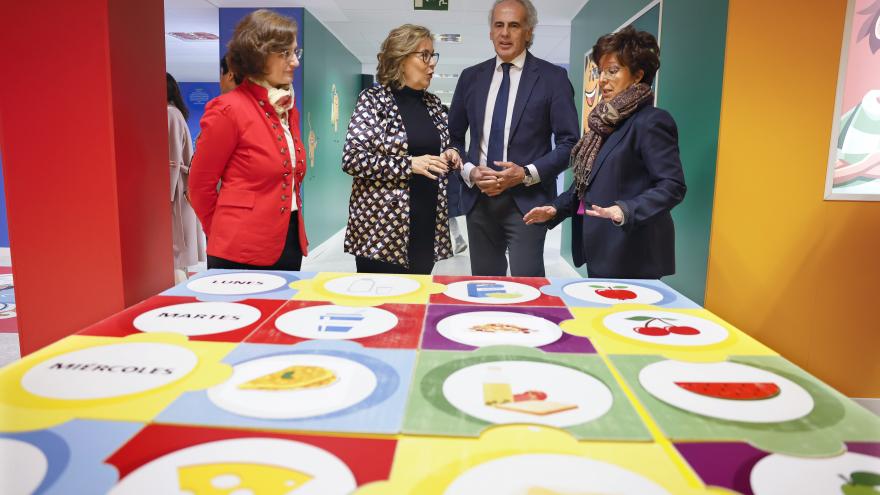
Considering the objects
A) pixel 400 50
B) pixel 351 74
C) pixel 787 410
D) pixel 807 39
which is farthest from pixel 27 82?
pixel 351 74

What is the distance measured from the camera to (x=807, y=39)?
221 cm

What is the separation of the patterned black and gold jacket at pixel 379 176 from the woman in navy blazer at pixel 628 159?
21.2 inches

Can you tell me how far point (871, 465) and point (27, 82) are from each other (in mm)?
2062

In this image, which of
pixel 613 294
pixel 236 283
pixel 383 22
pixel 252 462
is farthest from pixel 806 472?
pixel 383 22

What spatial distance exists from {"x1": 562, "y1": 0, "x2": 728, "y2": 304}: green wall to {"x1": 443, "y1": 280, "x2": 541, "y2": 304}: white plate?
2.02 metres

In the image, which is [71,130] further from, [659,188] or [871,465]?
[871,465]

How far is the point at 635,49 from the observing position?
77.5 inches

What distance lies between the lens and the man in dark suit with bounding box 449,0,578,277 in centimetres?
239

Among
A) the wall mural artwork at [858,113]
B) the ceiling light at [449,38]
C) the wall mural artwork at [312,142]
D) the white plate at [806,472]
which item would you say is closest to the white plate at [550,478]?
the white plate at [806,472]

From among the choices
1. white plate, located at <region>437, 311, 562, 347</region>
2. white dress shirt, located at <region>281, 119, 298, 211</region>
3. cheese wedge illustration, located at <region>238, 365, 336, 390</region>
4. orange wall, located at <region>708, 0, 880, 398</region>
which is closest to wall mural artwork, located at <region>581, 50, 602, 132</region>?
orange wall, located at <region>708, 0, 880, 398</region>

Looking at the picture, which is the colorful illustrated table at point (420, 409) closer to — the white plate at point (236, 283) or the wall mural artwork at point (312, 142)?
the white plate at point (236, 283)

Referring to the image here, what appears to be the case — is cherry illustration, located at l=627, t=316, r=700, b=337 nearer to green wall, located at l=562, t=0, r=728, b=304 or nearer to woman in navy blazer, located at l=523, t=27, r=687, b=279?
woman in navy blazer, located at l=523, t=27, r=687, b=279

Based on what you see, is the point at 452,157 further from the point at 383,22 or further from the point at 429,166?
the point at 383,22

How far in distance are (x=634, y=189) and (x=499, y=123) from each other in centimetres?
70
